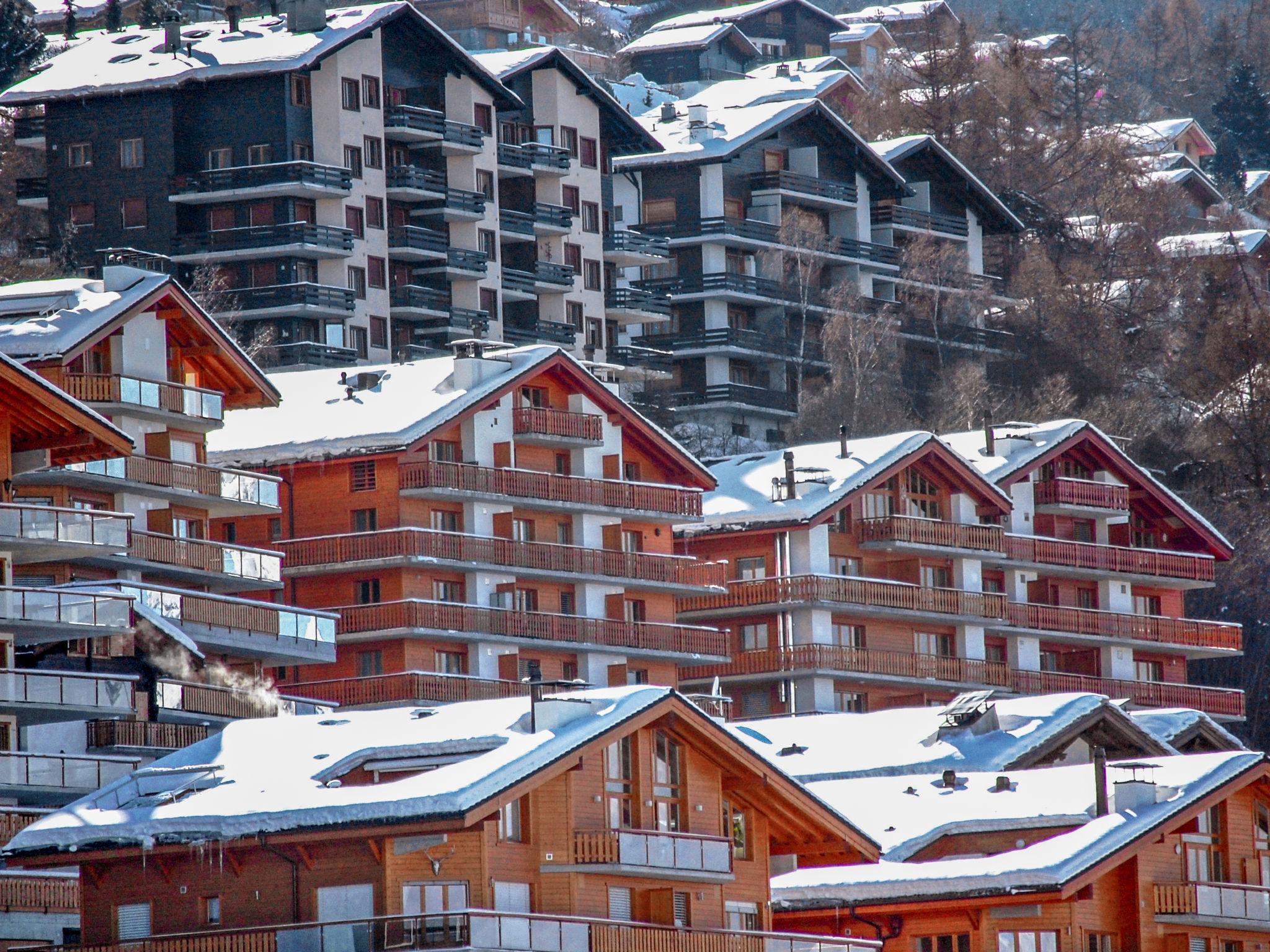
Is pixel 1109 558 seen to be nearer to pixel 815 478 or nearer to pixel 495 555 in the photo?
pixel 815 478

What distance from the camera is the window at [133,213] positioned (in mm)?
98000

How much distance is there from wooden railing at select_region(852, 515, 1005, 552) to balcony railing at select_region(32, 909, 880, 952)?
133 feet

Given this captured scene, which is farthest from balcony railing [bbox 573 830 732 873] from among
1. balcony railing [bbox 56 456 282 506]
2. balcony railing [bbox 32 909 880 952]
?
balcony railing [bbox 56 456 282 506]

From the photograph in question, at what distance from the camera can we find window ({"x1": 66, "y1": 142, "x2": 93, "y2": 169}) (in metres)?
99.9

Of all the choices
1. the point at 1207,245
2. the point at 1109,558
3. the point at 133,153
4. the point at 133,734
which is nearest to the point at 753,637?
the point at 1109,558

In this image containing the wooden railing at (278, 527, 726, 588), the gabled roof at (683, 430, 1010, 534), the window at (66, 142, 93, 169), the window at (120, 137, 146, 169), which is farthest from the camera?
the window at (66, 142, 93, 169)

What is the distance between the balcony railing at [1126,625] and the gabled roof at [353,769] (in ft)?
139

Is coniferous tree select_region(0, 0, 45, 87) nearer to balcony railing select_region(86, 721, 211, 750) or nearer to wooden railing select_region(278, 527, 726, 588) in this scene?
wooden railing select_region(278, 527, 726, 588)

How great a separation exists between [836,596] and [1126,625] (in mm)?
13074

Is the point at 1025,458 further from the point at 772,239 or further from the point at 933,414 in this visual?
the point at 772,239

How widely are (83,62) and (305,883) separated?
60.6 metres

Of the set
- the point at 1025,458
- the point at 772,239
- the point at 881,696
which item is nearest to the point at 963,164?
the point at 772,239

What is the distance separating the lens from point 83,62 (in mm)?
102312

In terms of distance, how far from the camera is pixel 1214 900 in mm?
57219
